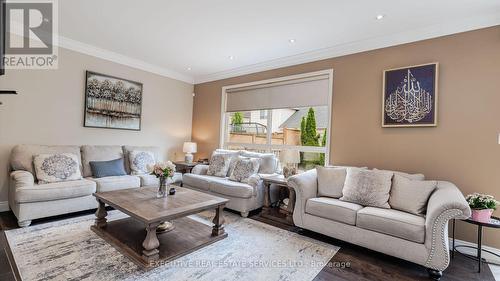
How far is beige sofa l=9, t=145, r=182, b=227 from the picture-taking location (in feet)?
9.39

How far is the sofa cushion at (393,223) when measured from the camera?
2.23 metres

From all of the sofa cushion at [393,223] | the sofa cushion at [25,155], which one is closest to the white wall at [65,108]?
the sofa cushion at [25,155]

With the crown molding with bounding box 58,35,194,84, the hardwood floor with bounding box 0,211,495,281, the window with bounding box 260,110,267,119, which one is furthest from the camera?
the window with bounding box 260,110,267,119

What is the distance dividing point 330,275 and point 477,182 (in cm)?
205

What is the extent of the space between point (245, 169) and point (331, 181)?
1.41m

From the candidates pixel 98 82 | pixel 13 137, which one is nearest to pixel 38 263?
pixel 13 137

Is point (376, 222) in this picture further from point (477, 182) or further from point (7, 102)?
point (7, 102)

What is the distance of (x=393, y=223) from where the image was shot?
7.66 ft

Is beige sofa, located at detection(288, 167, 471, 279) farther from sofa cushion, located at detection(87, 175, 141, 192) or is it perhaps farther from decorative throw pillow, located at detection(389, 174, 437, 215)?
sofa cushion, located at detection(87, 175, 141, 192)

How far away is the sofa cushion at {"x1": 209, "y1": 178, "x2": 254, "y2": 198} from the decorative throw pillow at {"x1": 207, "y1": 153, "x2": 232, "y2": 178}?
371mm

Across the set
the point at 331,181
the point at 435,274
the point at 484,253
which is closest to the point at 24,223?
the point at 331,181

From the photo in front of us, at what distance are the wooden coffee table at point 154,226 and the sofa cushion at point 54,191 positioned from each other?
647 millimetres

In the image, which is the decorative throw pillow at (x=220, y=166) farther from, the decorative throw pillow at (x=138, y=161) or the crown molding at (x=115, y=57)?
the crown molding at (x=115, y=57)

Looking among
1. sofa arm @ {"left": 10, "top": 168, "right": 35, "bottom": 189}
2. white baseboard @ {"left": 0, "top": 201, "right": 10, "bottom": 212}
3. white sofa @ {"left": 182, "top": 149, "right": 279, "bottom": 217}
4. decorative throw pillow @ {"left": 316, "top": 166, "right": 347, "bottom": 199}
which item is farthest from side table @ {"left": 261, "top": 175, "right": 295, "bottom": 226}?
white baseboard @ {"left": 0, "top": 201, "right": 10, "bottom": 212}
